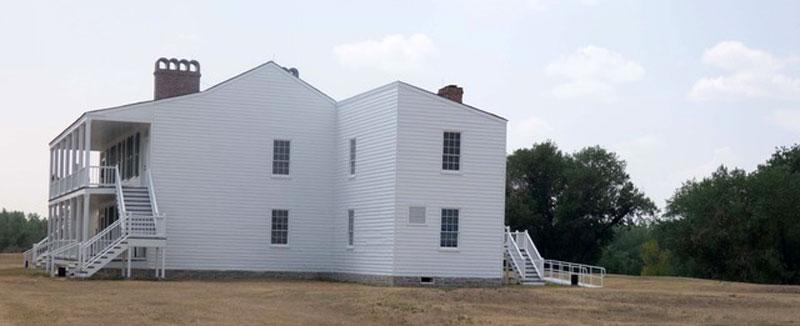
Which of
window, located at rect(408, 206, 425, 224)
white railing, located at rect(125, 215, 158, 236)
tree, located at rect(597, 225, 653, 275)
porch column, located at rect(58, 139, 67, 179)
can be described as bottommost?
tree, located at rect(597, 225, 653, 275)

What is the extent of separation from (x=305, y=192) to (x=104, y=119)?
7.67 metres

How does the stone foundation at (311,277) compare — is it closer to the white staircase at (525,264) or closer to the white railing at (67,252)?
the white railing at (67,252)

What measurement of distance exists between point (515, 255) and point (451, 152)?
507 centimetres

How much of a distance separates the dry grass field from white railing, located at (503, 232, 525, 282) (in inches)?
291

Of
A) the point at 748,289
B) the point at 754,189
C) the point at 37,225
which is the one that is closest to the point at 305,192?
the point at 748,289

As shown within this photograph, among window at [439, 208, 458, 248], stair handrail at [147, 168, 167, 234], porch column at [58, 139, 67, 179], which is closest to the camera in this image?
stair handrail at [147, 168, 167, 234]

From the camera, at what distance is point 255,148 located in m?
42.4

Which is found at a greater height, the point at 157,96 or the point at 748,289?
the point at 157,96

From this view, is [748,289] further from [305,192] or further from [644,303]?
[305,192]

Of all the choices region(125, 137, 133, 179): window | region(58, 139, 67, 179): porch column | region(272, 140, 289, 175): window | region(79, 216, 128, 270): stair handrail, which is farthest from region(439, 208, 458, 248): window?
region(58, 139, 67, 179): porch column

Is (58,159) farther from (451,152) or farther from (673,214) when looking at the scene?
(673,214)

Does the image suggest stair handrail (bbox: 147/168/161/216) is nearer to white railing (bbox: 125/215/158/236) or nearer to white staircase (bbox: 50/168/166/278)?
white staircase (bbox: 50/168/166/278)

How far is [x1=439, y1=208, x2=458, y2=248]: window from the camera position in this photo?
38844 mm

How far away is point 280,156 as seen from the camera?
4294 centimetres
